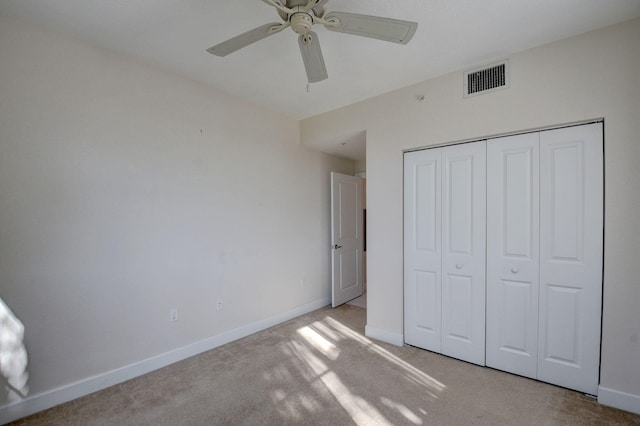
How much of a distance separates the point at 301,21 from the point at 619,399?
324cm

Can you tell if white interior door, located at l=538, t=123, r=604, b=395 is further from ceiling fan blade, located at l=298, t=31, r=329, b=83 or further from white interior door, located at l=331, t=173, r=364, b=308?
white interior door, located at l=331, t=173, r=364, b=308

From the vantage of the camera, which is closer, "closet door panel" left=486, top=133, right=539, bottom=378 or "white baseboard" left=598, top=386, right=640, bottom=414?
"white baseboard" left=598, top=386, right=640, bottom=414

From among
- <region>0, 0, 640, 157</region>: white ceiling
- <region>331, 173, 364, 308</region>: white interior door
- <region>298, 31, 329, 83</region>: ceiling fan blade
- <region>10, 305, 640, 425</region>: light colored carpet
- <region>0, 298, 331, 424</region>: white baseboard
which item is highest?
<region>0, 0, 640, 157</region>: white ceiling

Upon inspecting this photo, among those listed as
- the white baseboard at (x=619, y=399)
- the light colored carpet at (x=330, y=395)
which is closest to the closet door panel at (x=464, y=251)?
the light colored carpet at (x=330, y=395)

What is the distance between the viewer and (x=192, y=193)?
9.55 ft

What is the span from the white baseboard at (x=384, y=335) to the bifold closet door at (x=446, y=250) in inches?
3.7

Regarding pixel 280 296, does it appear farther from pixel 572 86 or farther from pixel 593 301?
pixel 572 86

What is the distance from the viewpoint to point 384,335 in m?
3.14

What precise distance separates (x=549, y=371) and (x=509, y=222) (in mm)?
1221

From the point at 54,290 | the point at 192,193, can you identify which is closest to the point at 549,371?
the point at 192,193

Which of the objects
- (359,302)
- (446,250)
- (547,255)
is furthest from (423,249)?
(359,302)

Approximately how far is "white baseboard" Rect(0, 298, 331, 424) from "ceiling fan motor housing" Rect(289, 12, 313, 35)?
2897 mm

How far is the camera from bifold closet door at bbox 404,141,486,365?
265 cm

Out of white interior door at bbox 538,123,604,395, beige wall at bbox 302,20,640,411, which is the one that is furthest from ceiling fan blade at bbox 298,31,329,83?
white interior door at bbox 538,123,604,395
